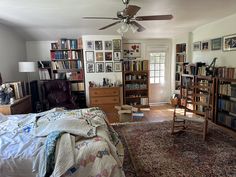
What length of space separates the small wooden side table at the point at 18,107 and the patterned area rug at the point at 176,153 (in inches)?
75.7

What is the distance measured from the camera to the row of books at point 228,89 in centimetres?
358

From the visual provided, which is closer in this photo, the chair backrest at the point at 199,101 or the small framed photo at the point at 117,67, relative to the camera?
the chair backrest at the point at 199,101

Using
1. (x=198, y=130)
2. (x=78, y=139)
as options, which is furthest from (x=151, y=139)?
(x=78, y=139)

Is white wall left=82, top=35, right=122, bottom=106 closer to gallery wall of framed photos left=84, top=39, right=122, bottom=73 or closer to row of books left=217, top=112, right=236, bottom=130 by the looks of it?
gallery wall of framed photos left=84, top=39, right=122, bottom=73

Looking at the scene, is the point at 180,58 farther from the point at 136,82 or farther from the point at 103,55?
the point at 103,55

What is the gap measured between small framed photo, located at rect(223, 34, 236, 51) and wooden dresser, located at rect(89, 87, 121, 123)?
2675mm

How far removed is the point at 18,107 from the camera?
3.42 metres

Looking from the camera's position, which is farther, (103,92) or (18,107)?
(103,92)

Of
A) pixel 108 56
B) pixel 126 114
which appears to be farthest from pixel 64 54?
pixel 126 114

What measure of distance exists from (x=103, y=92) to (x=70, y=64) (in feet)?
4.00

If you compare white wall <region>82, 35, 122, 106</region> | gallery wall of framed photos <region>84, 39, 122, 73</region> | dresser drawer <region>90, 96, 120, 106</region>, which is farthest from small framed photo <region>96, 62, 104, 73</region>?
dresser drawer <region>90, 96, 120, 106</region>

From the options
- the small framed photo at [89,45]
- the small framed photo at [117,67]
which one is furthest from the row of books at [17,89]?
the small framed photo at [117,67]

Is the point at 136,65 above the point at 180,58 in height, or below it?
below

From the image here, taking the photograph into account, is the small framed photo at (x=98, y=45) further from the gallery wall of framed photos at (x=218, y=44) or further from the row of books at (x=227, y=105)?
the row of books at (x=227, y=105)
